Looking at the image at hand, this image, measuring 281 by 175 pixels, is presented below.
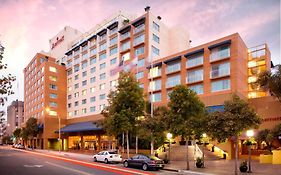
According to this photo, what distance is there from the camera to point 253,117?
23516 mm

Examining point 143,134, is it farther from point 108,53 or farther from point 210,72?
point 108,53

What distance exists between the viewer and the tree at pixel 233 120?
23.4 m

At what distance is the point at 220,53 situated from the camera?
5231 centimetres

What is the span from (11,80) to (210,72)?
1658 inches

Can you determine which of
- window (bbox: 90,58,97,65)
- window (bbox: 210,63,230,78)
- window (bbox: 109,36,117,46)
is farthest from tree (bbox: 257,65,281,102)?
window (bbox: 90,58,97,65)

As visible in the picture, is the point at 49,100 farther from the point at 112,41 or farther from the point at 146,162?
the point at 146,162

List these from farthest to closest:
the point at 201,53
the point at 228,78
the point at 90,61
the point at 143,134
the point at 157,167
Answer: the point at 90,61 < the point at 201,53 < the point at 228,78 < the point at 143,134 < the point at 157,167

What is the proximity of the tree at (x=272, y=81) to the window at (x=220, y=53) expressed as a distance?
15035 millimetres

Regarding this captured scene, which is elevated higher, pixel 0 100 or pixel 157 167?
pixel 0 100

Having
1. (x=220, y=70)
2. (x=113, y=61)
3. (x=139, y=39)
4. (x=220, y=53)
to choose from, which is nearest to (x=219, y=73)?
(x=220, y=70)

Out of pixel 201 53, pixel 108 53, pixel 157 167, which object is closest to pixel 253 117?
pixel 157 167

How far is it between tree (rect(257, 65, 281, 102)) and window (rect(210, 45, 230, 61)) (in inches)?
592

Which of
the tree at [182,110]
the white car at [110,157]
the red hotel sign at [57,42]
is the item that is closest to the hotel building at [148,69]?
the red hotel sign at [57,42]

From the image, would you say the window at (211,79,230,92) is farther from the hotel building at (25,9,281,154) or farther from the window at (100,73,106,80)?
Answer: the window at (100,73,106,80)
